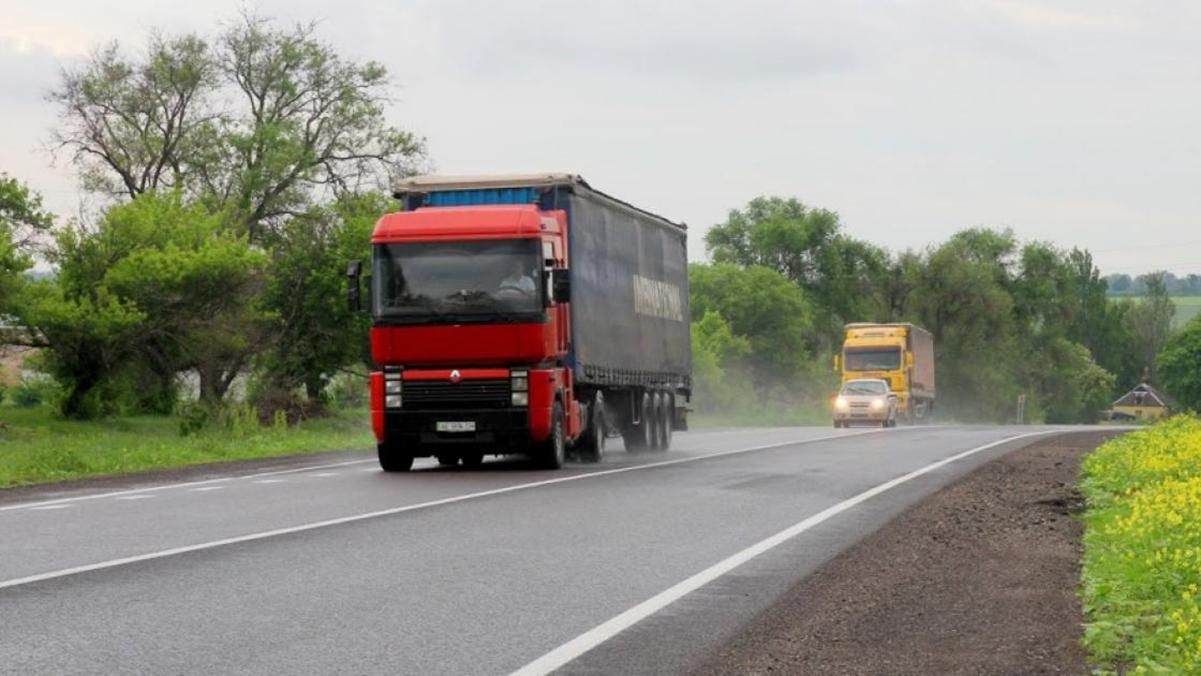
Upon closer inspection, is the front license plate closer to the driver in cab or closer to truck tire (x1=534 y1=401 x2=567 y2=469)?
truck tire (x1=534 y1=401 x2=567 y2=469)

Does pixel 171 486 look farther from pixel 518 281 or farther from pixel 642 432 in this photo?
pixel 642 432

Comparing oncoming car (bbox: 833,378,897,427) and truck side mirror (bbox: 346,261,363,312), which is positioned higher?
truck side mirror (bbox: 346,261,363,312)

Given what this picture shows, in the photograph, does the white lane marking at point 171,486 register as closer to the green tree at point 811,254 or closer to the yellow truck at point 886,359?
the yellow truck at point 886,359

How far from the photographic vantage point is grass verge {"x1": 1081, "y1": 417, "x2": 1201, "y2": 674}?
8.08 metres

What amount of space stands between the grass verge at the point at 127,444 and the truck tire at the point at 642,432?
6.83m

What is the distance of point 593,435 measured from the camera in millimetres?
28156

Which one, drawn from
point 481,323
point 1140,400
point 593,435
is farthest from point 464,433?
point 1140,400

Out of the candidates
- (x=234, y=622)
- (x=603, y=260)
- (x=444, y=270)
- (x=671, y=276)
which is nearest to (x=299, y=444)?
(x=671, y=276)

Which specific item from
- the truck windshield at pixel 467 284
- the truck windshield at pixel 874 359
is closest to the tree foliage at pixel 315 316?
the truck windshield at pixel 874 359

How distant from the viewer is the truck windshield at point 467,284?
80.9 feet

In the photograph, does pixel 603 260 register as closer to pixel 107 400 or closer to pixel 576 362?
pixel 576 362

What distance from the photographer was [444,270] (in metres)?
24.8

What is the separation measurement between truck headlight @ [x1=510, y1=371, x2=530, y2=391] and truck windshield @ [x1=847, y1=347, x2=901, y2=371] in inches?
1804

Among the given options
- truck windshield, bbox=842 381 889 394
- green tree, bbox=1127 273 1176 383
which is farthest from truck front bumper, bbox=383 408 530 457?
green tree, bbox=1127 273 1176 383
